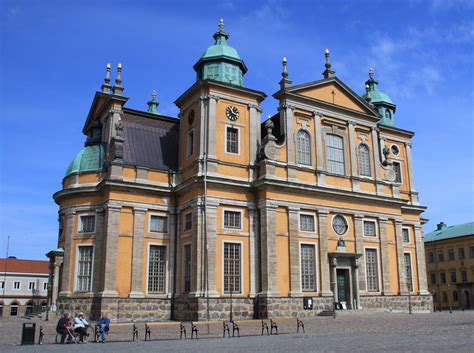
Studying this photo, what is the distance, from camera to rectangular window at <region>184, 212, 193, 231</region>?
107 ft

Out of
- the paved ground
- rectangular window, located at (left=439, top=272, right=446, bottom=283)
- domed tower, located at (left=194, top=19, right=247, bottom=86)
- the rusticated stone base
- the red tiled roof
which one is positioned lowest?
the paved ground

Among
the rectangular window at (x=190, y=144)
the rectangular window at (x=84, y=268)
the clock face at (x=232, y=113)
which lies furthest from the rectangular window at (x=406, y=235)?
the rectangular window at (x=84, y=268)

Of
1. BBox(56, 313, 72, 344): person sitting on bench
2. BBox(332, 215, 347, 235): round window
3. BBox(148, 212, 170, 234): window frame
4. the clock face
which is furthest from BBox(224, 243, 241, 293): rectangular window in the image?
BBox(56, 313, 72, 344): person sitting on bench

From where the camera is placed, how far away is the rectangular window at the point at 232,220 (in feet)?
105

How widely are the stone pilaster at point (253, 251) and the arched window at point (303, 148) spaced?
5238 millimetres

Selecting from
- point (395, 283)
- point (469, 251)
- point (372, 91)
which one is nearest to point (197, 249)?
point (395, 283)

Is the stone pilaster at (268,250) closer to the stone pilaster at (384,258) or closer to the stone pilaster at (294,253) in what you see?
the stone pilaster at (294,253)

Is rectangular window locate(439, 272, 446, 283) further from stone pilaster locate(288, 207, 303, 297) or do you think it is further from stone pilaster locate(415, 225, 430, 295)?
stone pilaster locate(288, 207, 303, 297)

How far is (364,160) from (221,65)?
12.9 meters

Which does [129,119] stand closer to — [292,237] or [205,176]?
[205,176]

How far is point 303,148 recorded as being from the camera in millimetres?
35531

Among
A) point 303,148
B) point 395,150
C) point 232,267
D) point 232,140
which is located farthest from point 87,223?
point 395,150

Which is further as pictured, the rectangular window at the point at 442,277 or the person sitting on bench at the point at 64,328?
the rectangular window at the point at 442,277

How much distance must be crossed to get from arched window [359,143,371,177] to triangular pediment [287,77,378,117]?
8.91 ft
